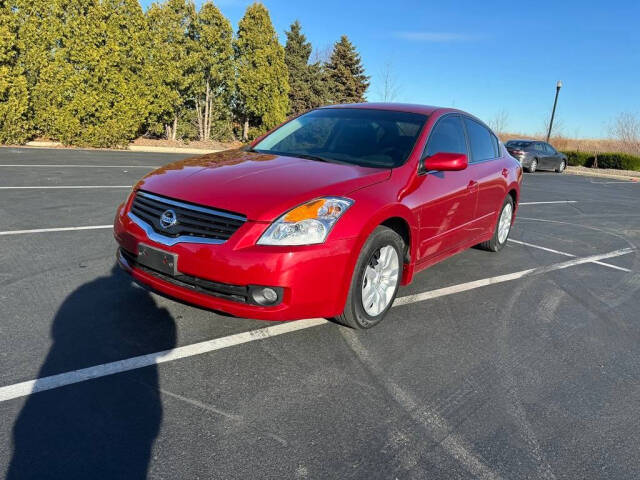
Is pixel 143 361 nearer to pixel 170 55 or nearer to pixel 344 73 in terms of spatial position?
pixel 170 55

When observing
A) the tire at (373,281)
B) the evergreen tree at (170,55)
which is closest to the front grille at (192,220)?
the tire at (373,281)

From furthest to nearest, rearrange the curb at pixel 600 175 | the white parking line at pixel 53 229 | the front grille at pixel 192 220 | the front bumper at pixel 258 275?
the curb at pixel 600 175
the white parking line at pixel 53 229
the front grille at pixel 192 220
the front bumper at pixel 258 275

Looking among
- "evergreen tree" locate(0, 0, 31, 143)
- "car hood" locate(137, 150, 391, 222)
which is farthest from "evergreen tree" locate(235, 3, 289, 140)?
"car hood" locate(137, 150, 391, 222)

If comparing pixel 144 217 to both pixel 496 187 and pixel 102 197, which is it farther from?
pixel 102 197

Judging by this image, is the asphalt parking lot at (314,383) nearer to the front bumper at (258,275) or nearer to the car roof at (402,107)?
the front bumper at (258,275)

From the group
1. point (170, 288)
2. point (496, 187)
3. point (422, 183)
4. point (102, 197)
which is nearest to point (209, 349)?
point (170, 288)

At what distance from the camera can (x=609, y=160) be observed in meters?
30.6

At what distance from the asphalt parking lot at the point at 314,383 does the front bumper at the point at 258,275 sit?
325mm

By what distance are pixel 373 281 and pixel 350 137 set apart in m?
1.50

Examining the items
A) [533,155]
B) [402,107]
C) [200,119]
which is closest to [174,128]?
[200,119]

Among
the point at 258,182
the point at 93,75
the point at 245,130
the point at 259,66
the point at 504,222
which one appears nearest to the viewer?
the point at 258,182

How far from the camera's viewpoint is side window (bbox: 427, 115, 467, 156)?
4461mm

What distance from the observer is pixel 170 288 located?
3268 mm

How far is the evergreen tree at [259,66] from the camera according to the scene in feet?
79.0
